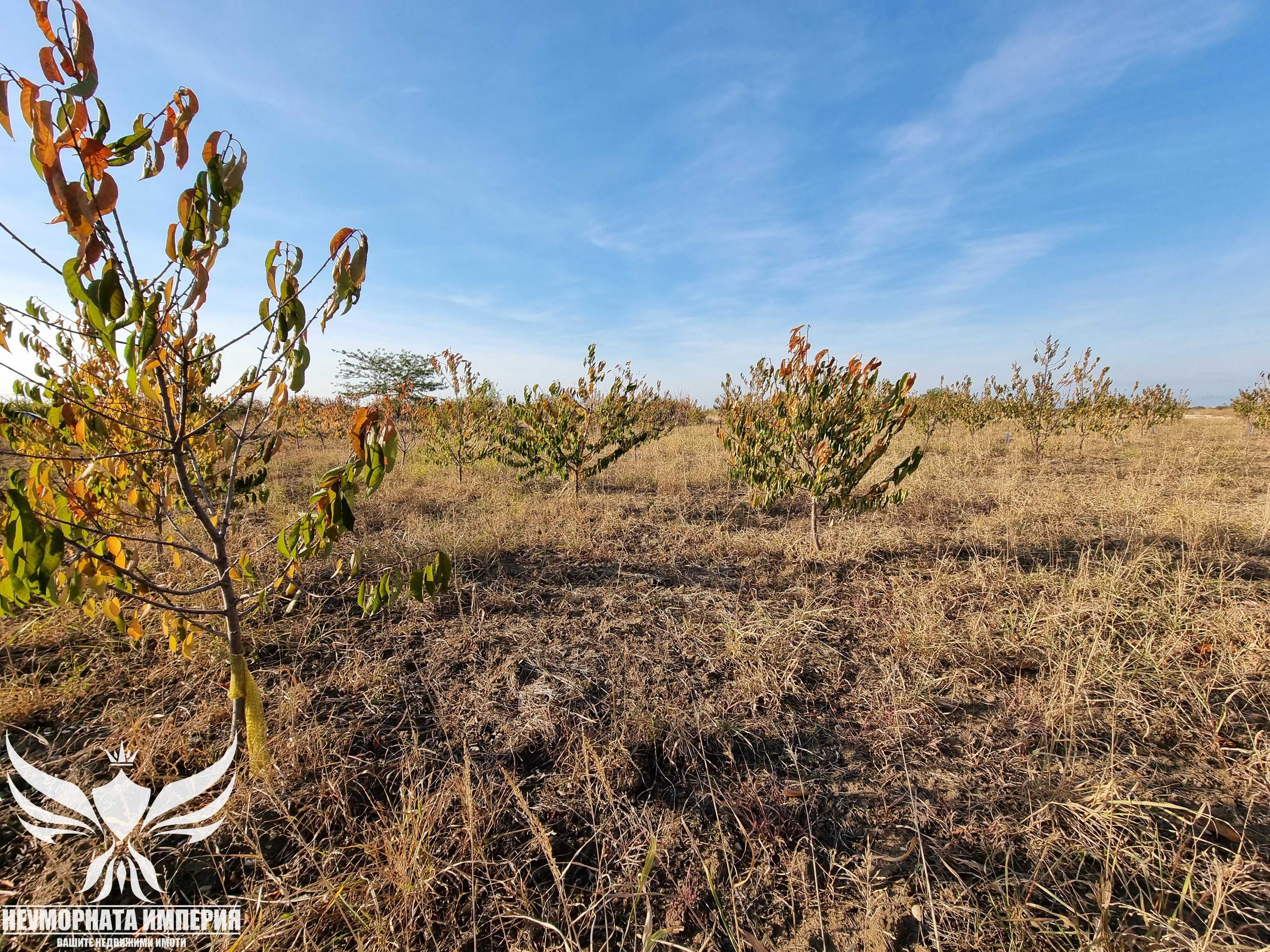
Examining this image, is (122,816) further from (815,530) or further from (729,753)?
(815,530)

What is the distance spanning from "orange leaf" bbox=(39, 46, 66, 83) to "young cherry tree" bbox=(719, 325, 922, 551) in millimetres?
3982

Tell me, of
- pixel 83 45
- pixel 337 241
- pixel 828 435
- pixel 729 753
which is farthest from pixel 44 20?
pixel 828 435

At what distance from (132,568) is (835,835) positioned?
2.68m

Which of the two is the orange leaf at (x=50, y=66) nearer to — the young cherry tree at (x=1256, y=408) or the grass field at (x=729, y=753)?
the grass field at (x=729, y=753)

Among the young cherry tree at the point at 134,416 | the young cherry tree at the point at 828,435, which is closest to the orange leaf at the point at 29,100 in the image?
the young cherry tree at the point at 134,416

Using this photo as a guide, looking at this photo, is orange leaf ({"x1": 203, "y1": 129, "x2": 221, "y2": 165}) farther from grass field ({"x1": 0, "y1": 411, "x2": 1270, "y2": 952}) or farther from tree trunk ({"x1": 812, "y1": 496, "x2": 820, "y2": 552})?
tree trunk ({"x1": 812, "y1": 496, "x2": 820, "y2": 552})

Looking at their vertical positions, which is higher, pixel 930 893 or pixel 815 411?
pixel 815 411

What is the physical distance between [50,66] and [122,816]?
2.25 meters

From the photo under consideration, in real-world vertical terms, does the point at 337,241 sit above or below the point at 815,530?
above

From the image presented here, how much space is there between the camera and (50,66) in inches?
42.4

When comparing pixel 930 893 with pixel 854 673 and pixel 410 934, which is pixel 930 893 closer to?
pixel 854 673

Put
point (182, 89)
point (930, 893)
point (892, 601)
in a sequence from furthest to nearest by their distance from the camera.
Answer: point (892, 601) → point (930, 893) → point (182, 89)

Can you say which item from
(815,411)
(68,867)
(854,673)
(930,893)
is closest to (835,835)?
(930,893)

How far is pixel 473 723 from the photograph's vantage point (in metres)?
2.32
